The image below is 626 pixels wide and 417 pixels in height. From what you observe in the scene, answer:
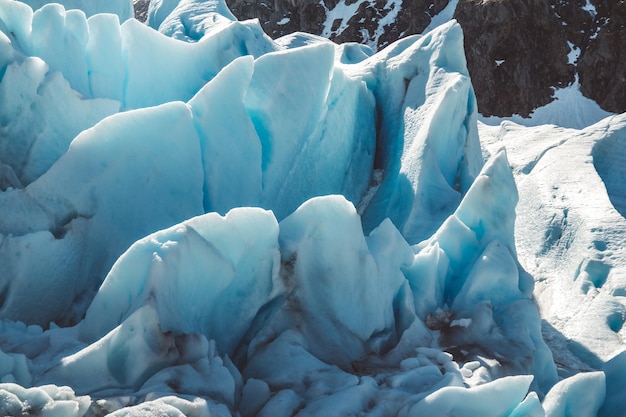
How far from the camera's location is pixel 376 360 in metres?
5.10

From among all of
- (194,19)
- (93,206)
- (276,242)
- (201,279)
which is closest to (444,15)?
(194,19)

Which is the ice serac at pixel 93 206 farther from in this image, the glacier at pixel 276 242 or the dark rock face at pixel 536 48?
the dark rock face at pixel 536 48

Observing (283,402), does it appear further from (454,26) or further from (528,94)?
(528,94)

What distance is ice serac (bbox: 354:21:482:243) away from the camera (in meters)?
7.16

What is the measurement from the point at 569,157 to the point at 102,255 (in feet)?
19.0

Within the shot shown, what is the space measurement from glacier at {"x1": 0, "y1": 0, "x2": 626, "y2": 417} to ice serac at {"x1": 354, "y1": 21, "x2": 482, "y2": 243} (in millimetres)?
27

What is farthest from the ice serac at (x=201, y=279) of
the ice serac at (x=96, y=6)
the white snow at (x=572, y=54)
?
the white snow at (x=572, y=54)

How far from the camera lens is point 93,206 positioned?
567 cm

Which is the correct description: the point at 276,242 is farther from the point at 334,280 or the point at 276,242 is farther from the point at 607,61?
the point at 607,61

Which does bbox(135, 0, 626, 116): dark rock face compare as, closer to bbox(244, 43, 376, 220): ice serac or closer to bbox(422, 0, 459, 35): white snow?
bbox(422, 0, 459, 35): white snow

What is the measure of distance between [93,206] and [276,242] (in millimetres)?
1558

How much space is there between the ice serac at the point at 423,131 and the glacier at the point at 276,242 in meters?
0.03

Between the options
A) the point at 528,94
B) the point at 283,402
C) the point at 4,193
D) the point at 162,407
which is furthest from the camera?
the point at 528,94

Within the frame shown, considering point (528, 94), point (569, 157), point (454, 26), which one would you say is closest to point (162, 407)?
point (454, 26)
